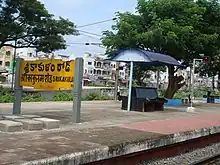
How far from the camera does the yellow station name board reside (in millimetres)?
10445

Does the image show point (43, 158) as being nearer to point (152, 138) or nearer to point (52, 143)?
point (52, 143)

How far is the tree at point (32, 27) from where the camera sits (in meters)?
30.6

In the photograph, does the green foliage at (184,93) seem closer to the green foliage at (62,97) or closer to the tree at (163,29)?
the green foliage at (62,97)

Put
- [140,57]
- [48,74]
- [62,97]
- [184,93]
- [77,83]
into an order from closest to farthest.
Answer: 1. [77,83]
2. [48,74]
3. [140,57]
4. [62,97]
5. [184,93]

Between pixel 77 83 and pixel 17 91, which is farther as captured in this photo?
pixel 17 91

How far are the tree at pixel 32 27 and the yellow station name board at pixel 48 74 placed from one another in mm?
19775

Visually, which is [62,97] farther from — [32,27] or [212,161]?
[212,161]

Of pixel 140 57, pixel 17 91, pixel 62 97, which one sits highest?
pixel 140 57

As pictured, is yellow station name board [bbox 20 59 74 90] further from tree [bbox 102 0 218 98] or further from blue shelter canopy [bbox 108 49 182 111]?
tree [bbox 102 0 218 98]

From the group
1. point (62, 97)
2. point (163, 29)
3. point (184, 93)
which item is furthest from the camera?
point (184, 93)

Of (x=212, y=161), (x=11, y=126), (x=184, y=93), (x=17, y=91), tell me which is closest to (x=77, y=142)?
(x=11, y=126)

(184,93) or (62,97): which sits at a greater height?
(184,93)

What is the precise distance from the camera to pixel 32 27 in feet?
106

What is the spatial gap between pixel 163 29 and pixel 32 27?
16.8 meters
